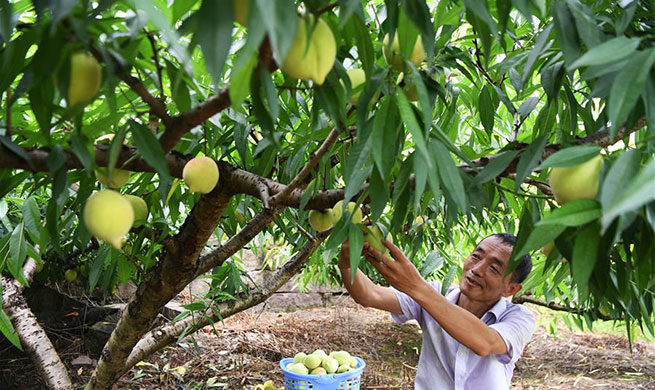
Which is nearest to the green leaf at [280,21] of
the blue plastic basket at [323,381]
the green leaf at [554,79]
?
the green leaf at [554,79]

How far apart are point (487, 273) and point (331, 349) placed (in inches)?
86.0

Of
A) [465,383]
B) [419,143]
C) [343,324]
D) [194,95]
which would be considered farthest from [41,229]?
[343,324]

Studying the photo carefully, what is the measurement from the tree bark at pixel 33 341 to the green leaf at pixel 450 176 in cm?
152

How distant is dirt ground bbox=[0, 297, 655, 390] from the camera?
108 inches

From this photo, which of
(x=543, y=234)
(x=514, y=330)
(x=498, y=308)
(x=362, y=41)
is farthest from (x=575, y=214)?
(x=498, y=308)

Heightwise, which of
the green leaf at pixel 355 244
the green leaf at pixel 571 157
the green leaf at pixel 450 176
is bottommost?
the green leaf at pixel 355 244

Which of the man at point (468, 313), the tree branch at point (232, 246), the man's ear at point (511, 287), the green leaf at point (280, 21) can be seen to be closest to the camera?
the green leaf at point (280, 21)

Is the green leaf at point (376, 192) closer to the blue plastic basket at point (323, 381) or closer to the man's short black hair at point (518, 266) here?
the man's short black hair at point (518, 266)

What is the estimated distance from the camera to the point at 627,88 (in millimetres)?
453

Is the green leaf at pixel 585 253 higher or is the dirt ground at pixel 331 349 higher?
the green leaf at pixel 585 253

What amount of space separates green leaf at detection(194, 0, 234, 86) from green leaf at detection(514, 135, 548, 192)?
0.36 meters

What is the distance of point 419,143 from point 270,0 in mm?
221

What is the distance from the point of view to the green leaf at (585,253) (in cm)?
46

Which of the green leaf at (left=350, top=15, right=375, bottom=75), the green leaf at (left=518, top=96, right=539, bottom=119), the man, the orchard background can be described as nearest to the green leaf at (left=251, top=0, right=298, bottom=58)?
the orchard background
